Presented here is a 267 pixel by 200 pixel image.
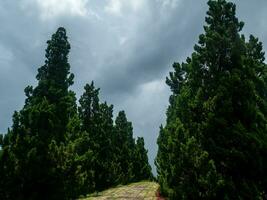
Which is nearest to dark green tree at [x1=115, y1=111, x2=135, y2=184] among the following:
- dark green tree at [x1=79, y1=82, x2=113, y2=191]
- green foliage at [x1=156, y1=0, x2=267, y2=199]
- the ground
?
dark green tree at [x1=79, y1=82, x2=113, y2=191]

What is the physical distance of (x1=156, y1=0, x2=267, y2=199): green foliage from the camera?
52.4 feet

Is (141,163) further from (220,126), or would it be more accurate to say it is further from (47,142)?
(220,126)

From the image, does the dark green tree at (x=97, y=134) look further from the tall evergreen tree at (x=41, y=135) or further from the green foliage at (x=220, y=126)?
the green foliage at (x=220, y=126)

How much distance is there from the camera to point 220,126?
54.9ft

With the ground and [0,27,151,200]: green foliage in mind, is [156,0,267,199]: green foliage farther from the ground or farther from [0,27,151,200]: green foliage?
the ground

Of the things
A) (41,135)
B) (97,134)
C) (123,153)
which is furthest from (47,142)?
(123,153)

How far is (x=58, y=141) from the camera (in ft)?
70.0

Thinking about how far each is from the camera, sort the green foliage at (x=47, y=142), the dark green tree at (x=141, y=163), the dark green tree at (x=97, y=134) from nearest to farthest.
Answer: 1. the green foliage at (x=47, y=142)
2. the dark green tree at (x=97, y=134)
3. the dark green tree at (x=141, y=163)

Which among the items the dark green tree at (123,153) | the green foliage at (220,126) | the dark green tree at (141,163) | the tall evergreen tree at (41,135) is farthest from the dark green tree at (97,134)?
the green foliage at (220,126)

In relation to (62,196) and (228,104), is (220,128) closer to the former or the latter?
(228,104)

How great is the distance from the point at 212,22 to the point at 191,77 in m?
3.18

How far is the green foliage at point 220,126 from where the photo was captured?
16.0m

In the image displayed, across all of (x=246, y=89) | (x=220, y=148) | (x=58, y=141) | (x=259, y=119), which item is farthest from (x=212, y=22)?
(x=58, y=141)

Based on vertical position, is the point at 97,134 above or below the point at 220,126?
above
